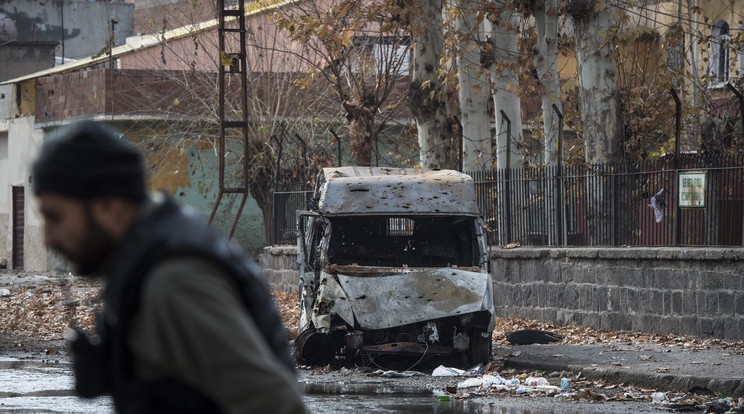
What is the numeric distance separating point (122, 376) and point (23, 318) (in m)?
18.7

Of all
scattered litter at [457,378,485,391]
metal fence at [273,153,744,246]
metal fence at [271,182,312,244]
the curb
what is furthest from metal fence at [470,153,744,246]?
metal fence at [271,182,312,244]

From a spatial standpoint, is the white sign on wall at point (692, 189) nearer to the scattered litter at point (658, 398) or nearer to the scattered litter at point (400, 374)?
the scattered litter at point (400, 374)

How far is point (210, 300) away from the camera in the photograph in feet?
7.50

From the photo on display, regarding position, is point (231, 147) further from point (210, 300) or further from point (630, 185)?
point (210, 300)

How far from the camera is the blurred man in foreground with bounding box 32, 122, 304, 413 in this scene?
2.28 m

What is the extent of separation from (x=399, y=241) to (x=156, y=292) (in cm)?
1274

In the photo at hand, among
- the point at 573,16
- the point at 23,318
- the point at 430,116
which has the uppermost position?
the point at 573,16

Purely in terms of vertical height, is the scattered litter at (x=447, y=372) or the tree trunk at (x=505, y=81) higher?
the tree trunk at (x=505, y=81)

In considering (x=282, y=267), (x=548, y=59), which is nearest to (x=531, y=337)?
(x=548, y=59)

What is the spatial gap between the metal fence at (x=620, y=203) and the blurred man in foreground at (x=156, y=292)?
12.6 m

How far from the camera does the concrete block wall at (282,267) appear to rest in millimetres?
24625

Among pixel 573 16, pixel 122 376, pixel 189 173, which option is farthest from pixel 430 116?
Result: pixel 122 376

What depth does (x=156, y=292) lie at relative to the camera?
230 centimetres

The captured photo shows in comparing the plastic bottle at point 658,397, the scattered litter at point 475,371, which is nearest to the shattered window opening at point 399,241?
the scattered litter at point 475,371
